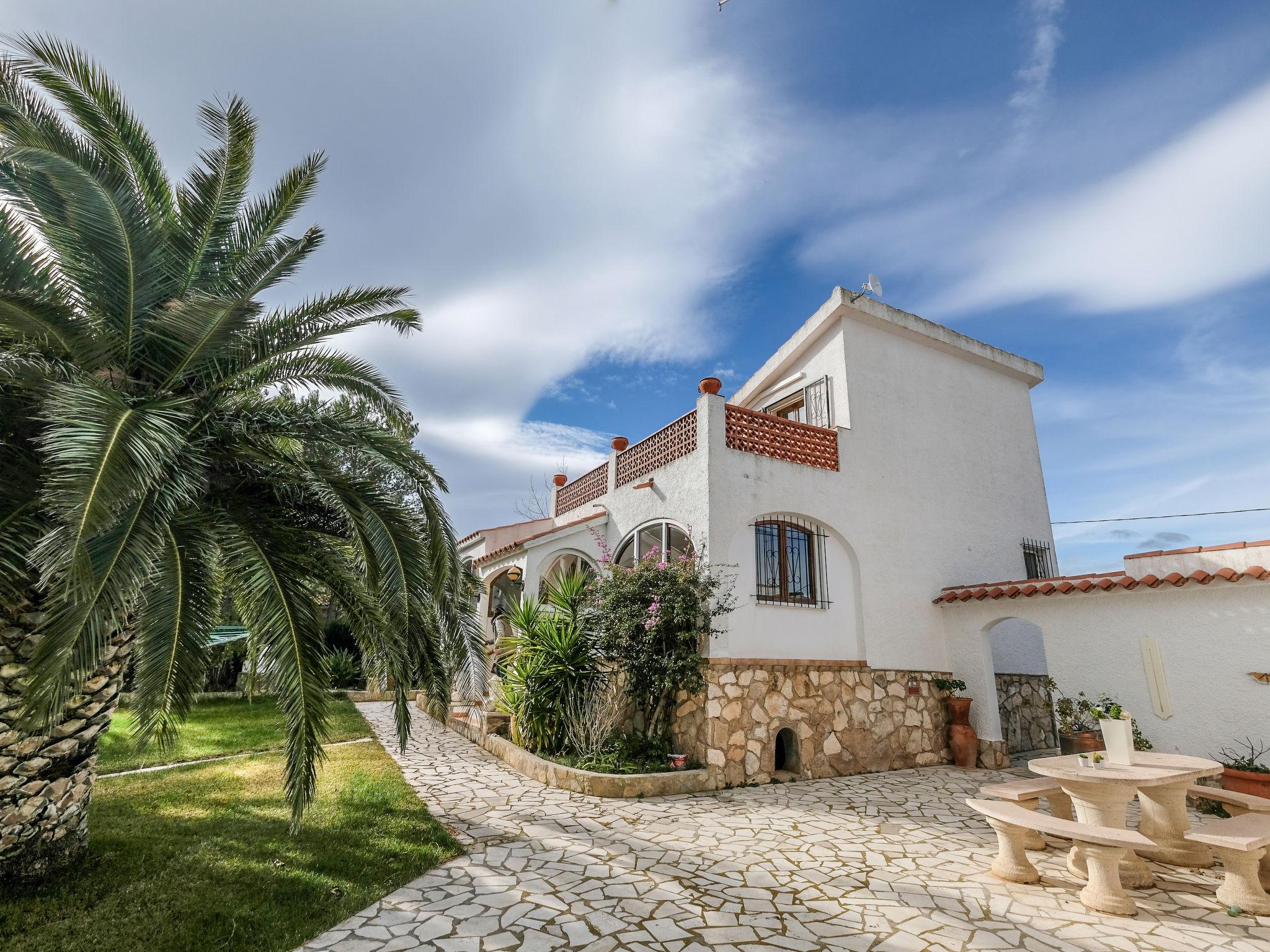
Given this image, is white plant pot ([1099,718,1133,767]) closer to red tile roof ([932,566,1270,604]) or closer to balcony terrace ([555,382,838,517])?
red tile roof ([932,566,1270,604])

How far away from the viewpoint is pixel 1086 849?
5.06 metres

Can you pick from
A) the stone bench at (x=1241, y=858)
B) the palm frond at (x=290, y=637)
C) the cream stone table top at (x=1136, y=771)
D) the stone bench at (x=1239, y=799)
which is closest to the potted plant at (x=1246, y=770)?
the stone bench at (x=1239, y=799)

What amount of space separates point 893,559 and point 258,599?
10.6 m

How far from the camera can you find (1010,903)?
16.5ft

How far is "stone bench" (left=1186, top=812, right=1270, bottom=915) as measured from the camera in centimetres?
472

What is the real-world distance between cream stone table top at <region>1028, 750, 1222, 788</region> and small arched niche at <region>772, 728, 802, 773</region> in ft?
14.2

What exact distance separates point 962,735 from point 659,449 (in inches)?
299

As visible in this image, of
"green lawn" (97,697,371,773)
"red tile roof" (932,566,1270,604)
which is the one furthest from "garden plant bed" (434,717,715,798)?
"red tile roof" (932,566,1270,604)

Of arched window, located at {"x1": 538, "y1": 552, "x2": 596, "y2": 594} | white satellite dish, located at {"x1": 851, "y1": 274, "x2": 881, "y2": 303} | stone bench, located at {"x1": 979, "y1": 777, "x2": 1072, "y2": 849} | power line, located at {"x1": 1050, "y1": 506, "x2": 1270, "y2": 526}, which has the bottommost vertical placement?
stone bench, located at {"x1": 979, "y1": 777, "x2": 1072, "y2": 849}

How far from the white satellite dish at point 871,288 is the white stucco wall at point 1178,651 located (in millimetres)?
6505

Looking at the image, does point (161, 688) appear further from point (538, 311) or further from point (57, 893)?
point (538, 311)

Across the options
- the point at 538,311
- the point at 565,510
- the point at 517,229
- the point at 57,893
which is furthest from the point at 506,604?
the point at 57,893

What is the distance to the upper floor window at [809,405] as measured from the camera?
41.9ft

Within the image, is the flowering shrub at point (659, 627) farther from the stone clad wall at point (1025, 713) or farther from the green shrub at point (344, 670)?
the green shrub at point (344, 670)
